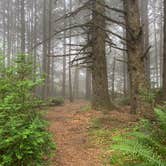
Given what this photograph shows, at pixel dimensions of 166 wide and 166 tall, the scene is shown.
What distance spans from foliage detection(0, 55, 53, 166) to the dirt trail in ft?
2.14

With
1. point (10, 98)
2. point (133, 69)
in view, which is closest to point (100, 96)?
point (133, 69)

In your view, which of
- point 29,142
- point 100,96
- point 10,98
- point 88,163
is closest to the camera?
point 29,142

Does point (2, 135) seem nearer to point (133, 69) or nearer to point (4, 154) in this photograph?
point (4, 154)

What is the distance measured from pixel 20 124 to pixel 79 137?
356 cm

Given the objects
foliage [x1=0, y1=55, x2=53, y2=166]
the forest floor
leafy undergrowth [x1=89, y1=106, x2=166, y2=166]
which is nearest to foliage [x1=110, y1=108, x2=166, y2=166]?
leafy undergrowth [x1=89, y1=106, x2=166, y2=166]

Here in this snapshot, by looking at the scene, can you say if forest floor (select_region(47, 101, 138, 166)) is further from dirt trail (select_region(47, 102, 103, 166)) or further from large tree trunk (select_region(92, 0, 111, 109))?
large tree trunk (select_region(92, 0, 111, 109))

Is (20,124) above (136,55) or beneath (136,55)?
beneath

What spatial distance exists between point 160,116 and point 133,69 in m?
3.85

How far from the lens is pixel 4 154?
5.77m

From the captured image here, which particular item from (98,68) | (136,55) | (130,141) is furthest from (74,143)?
(98,68)

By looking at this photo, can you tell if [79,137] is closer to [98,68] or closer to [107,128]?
[107,128]

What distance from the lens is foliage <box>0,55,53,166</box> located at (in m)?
5.65

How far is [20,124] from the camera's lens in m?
5.92

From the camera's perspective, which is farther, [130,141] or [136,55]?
[136,55]
